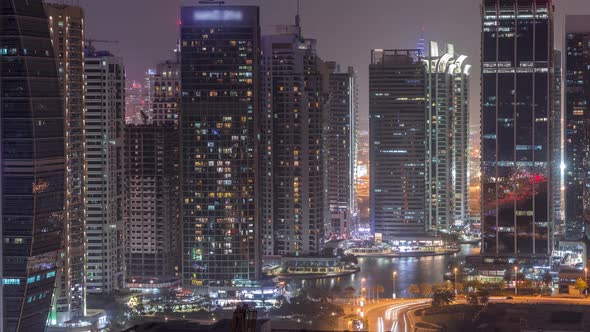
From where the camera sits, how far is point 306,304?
69.0ft

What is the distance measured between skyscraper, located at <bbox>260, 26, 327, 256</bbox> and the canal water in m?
1.68

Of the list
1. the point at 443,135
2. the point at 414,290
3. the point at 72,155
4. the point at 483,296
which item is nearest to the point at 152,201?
the point at 72,155

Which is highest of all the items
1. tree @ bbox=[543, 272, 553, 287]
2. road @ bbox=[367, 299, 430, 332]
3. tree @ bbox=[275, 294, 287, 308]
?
tree @ bbox=[543, 272, 553, 287]

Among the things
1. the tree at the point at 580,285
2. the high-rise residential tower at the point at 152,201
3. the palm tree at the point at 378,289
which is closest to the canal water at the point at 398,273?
the palm tree at the point at 378,289

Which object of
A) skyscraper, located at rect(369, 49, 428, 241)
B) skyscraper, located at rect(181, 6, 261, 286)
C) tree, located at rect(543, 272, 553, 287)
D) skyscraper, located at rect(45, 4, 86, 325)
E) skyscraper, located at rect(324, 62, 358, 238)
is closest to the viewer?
skyscraper, located at rect(45, 4, 86, 325)

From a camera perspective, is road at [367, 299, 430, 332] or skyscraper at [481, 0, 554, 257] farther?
skyscraper at [481, 0, 554, 257]

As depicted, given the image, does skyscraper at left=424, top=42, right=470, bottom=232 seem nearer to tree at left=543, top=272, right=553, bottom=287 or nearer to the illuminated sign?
tree at left=543, top=272, right=553, bottom=287

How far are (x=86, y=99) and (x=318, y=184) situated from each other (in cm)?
747

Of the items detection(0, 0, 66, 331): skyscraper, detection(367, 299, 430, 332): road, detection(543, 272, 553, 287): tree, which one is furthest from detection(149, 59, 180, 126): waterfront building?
detection(0, 0, 66, 331): skyscraper

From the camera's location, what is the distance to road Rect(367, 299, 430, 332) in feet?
58.6

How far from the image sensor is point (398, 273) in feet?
87.0

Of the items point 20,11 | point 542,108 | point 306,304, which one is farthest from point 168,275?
point 20,11

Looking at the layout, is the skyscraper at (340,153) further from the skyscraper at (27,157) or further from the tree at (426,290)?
the skyscraper at (27,157)

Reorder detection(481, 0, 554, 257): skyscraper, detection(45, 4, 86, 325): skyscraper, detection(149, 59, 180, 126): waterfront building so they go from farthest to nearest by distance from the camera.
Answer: detection(481, 0, 554, 257): skyscraper < detection(149, 59, 180, 126): waterfront building < detection(45, 4, 86, 325): skyscraper
